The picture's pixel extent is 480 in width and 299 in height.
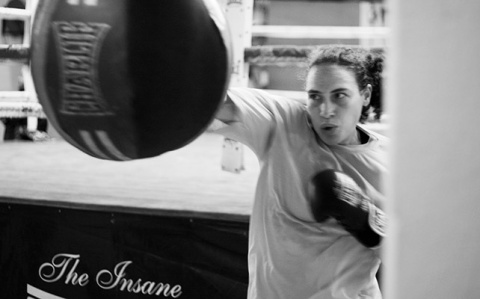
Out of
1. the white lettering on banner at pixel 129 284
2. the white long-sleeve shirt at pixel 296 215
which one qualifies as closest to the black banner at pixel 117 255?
the white lettering on banner at pixel 129 284

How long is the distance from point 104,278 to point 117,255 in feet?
0.27

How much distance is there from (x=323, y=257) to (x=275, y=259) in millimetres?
95

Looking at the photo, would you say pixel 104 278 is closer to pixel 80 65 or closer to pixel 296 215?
pixel 296 215

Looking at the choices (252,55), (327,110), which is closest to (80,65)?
(327,110)

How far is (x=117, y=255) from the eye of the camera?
1.69 meters

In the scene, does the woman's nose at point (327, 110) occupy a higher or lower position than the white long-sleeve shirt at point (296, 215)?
higher

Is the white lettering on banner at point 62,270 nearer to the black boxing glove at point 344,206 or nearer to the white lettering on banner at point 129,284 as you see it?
the white lettering on banner at point 129,284

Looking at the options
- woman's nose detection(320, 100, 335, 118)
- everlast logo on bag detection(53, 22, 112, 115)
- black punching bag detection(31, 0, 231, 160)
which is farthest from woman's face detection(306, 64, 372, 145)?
everlast logo on bag detection(53, 22, 112, 115)

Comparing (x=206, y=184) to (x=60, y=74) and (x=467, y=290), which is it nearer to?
(x=60, y=74)

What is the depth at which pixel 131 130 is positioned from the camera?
0.79 m

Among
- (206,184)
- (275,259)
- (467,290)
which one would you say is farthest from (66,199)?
(467,290)

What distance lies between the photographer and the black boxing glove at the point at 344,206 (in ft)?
3.45

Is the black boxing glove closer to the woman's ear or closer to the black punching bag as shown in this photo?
the woman's ear

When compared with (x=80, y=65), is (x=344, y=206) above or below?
below
